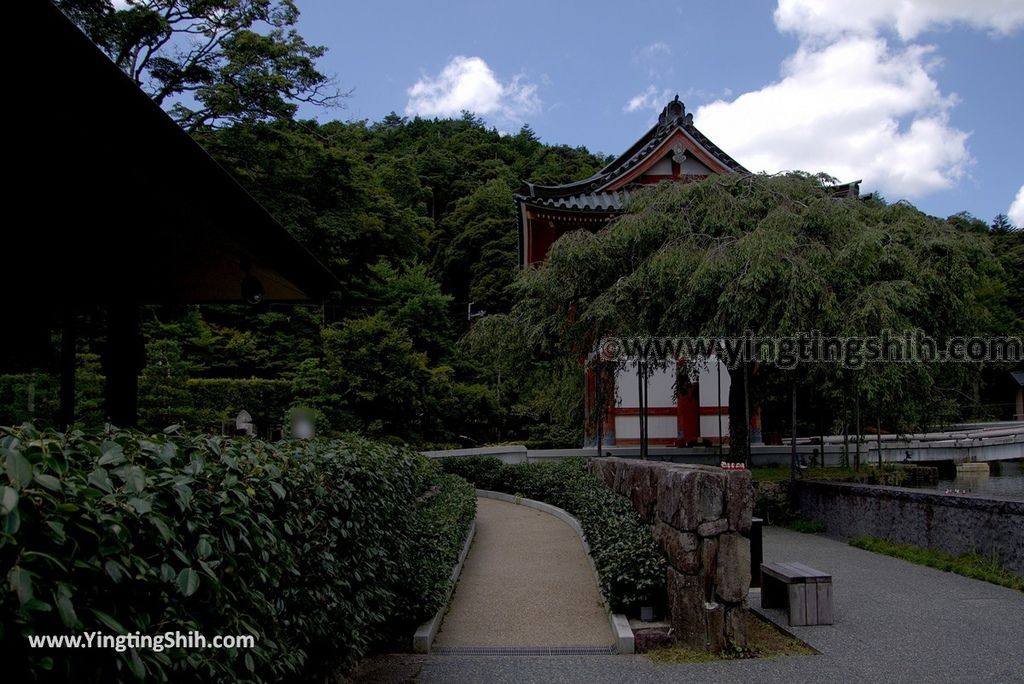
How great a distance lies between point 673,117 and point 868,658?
1576 centimetres

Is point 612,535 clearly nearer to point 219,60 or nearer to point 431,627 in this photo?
point 431,627

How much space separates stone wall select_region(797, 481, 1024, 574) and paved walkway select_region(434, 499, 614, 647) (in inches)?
158

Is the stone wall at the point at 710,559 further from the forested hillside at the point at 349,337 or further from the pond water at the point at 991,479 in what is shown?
the pond water at the point at 991,479

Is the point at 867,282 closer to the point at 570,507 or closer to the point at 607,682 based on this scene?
the point at 570,507

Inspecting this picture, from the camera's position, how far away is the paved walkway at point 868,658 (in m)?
4.95

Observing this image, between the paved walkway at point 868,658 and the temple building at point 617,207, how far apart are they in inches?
413

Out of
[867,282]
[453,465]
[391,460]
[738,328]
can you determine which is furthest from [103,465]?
[453,465]

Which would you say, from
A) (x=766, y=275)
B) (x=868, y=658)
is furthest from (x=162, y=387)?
(x=868, y=658)

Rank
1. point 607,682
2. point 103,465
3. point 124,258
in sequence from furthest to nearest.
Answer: point 124,258, point 607,682, point 103,465

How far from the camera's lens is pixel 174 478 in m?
2.16

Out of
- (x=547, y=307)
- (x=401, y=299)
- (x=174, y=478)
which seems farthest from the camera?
(x=401, y=299)

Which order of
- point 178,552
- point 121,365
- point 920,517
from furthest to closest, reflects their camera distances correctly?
point 920,517 < point 121,365 < point 178,552

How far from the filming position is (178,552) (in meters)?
2.03

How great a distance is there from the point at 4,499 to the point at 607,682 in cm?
434
